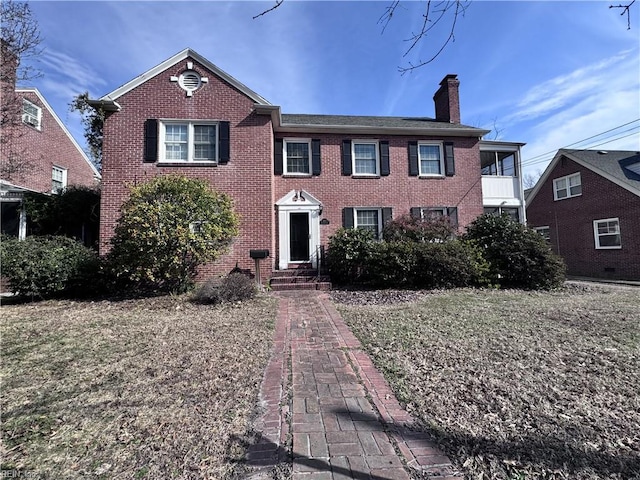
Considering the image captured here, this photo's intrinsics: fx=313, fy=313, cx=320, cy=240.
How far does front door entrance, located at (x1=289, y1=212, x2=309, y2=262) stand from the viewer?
37.4 feet

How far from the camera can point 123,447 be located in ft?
6.98

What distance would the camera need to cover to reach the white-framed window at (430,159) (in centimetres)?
1263

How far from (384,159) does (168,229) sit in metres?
8.31

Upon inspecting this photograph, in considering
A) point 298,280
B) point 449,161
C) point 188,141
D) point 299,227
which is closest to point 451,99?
point 449,161

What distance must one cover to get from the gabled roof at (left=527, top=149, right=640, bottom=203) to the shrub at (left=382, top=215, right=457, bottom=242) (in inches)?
395

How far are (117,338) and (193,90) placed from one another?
842 cm

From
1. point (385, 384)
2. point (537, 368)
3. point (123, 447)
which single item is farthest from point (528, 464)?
point (123, 447)

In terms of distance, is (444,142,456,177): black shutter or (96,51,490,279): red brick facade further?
(444,142,456,177): black shutter

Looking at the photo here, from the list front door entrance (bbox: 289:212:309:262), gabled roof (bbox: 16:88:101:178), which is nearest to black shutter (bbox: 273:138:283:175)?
front door entrance (bbox: 289:212:309:262)

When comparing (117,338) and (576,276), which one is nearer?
(117,338)

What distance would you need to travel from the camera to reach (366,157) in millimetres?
12344

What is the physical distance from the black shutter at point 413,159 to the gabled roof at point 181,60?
587cm

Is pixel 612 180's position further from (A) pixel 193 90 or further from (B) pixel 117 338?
(B) pixel 117 338

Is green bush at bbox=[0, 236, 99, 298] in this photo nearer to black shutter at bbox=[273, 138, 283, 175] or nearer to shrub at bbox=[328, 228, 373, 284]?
black shutter at bbox=[273, 138, 283, 175]
